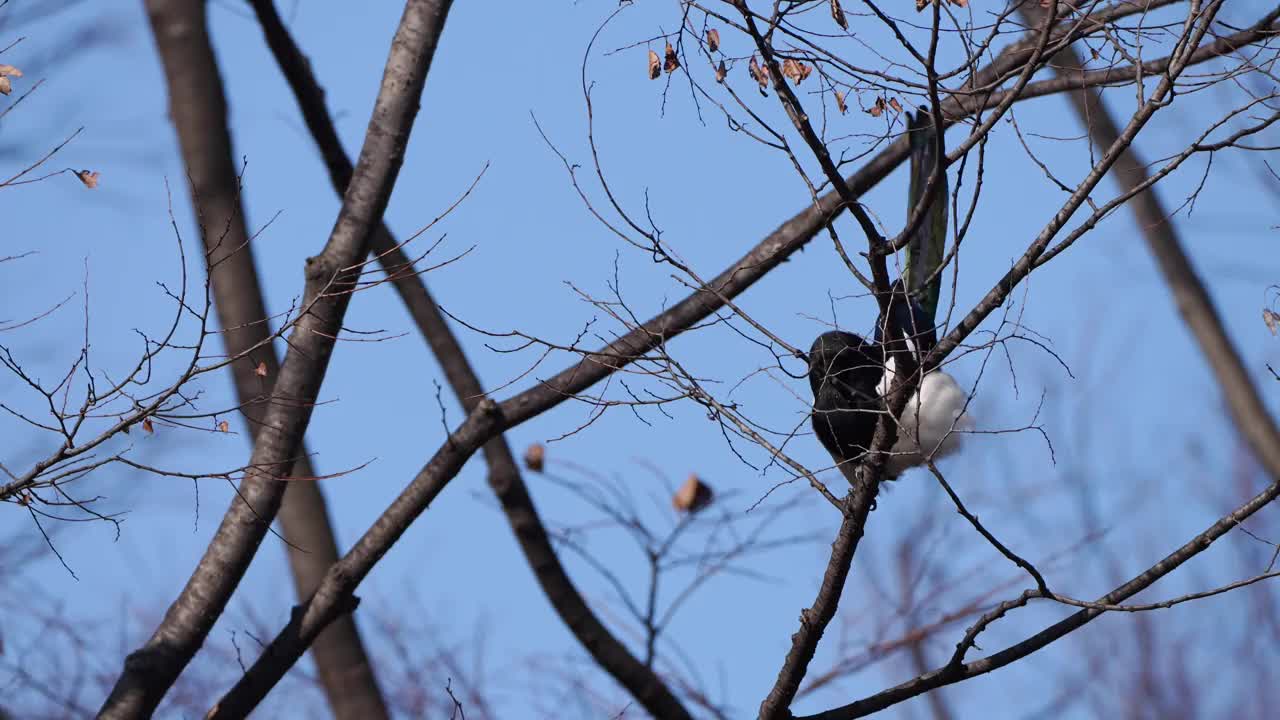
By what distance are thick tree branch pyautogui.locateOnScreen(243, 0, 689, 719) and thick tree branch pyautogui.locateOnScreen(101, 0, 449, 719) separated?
697 mm

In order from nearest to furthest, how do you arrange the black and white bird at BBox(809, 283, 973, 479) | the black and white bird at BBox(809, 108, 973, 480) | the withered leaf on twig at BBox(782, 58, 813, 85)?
1. the black and white bird at BBox(809, 108, 973, 480)
2. the withered leaf on twig at BBox(782, 58, 813, 85)
3. the black and white bird at BBox(809, 283, 973, 479)

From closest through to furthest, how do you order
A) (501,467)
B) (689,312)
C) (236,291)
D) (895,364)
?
1. (895,364)
2. (689,312)
3. (501,467)
4. (236,291)

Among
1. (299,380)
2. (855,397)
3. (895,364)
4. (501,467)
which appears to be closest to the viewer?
(895,364)

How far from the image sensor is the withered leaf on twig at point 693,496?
4.82 m

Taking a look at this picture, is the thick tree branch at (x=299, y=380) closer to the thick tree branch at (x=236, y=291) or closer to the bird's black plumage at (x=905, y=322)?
the thick tree branch at (x=236, y=291)

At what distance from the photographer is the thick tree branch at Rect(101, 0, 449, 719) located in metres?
3.68

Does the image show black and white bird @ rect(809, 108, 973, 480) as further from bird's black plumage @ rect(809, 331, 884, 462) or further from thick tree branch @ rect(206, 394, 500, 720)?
thick tree branch @ rect(206, 394, 500, 720)

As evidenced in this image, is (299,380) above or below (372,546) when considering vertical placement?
above

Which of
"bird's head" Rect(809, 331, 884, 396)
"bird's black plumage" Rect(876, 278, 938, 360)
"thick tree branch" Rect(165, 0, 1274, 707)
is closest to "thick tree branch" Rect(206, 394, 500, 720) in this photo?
"thick tree branch" Rect(165, 0, 1274, 707)

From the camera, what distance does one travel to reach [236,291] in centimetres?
571

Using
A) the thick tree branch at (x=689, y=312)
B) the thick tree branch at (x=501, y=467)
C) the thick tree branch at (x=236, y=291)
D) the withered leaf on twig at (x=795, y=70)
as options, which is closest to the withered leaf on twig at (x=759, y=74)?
the withered leaf on twig at (x=795, y=70)

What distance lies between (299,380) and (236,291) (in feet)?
6.65

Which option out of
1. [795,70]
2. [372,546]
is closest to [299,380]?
[372,546]

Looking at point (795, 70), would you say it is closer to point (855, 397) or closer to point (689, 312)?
point (855, 397)
